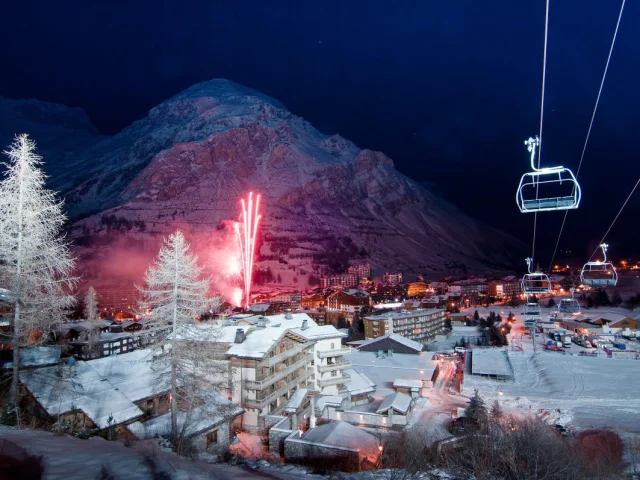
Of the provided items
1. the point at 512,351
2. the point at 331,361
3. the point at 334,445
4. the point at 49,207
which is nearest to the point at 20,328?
the point at 49,207

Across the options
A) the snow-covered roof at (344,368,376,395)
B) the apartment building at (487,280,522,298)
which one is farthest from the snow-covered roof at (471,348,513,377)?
the apartment building at (487,280,522,298)

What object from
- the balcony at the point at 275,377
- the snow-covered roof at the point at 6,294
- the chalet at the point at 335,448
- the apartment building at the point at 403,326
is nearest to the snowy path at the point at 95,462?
the snow-covered roof at the point at 6,294

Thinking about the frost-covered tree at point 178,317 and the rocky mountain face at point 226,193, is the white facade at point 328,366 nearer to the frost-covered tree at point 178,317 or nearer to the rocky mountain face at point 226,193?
the frost-covered tree at point 178,317

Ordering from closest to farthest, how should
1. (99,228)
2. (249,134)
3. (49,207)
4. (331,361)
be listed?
(49,207), (331,361), (99,228), (249,134)

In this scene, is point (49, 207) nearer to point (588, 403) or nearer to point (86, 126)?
point (588, 403)

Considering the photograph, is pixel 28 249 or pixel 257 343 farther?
pixel 257 343

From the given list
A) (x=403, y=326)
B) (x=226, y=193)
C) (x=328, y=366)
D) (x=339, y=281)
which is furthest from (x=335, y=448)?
(x=226, y=193)

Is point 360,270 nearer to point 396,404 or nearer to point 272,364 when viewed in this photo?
point 396,404
